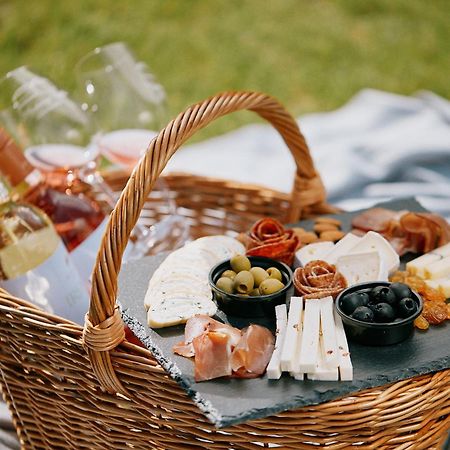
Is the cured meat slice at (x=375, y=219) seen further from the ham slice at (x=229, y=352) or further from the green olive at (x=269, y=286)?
the ham slice at (x=229, y=352)

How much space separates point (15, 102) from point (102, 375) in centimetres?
71

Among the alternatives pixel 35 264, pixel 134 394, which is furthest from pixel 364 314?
pixel 35 264

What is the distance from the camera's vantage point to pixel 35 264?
4.62 feet

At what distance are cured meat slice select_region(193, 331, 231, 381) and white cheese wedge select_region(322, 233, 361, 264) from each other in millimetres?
324

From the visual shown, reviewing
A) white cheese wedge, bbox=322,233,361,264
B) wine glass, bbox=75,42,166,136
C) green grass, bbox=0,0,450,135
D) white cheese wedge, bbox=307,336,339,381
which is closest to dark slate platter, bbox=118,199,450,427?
white cheese wedge, bbox=307,336,339,381

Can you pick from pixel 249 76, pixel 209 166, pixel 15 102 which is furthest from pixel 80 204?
pixel 249 76

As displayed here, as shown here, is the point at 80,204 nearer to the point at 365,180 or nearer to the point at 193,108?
the point at 193,108

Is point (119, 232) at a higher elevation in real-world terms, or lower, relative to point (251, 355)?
higher

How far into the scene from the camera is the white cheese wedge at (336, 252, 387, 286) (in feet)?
4.04

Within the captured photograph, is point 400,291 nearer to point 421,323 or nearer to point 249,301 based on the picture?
point 421,323

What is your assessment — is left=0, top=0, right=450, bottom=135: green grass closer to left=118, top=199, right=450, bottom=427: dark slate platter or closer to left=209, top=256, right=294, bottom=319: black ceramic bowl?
left=209, top=256, right=294, bottom=319: black ceramic bowl

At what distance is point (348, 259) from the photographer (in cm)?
126

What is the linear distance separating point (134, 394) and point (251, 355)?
20 centimetres

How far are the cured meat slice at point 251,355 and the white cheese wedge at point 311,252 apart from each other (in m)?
0.26
